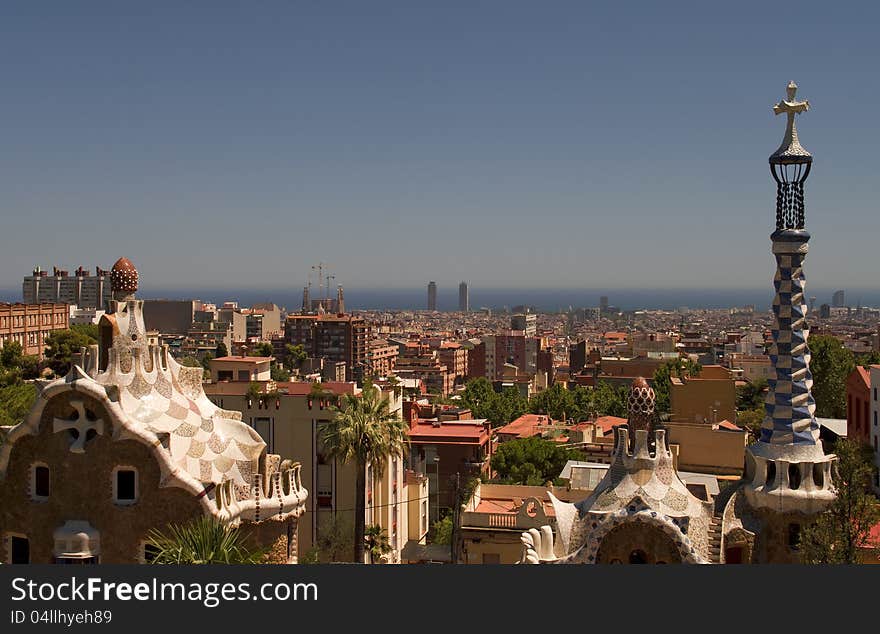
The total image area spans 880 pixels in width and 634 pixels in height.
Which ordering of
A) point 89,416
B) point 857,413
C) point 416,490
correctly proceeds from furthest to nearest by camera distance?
point 857,413 → point 416,490 → point 89,416

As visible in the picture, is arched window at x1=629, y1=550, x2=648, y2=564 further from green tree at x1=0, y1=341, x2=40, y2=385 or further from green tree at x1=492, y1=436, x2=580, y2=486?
green tree at x1=0, y1=341, x2=40, y2=385

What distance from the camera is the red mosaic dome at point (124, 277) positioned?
23719mm

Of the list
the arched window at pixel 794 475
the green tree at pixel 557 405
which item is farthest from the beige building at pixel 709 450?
the green tree at pixel 557 405

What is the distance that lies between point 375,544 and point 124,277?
12.3 metres

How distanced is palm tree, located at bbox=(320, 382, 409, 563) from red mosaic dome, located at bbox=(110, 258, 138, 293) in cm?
749

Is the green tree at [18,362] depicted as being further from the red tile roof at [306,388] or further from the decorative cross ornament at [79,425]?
the decorative cross ornament at [79,425]

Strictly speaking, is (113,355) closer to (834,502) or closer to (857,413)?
(834,502)

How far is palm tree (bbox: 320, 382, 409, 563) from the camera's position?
28297 millimetres

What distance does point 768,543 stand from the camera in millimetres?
22234

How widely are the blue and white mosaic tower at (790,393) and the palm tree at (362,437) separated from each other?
10461 millimetres

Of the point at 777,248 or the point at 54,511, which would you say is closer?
the point at 54,511

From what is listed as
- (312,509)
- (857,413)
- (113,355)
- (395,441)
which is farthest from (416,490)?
(857,413)

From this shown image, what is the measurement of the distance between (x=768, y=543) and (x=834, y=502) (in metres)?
1.72

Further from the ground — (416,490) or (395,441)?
(395,441)
